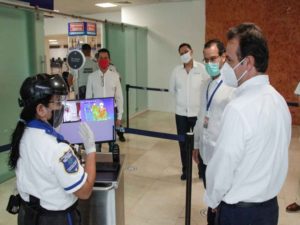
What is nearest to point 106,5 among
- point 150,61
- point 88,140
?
point 150,61

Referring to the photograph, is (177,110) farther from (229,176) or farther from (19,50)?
(229,176)

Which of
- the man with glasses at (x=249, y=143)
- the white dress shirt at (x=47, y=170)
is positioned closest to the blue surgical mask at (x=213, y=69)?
the man with glasses at (x=249, y=143)

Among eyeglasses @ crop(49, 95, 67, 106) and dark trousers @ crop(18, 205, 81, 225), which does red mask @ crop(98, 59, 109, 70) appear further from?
dark trousers @ crop(18, 205, 81, 225)

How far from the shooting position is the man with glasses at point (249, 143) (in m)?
1.26

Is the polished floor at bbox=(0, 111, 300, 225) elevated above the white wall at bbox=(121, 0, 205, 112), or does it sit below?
below

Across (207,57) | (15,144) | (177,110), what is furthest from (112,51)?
(15,144)

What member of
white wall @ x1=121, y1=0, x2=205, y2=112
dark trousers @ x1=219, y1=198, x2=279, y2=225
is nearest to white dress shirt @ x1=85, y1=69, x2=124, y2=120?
dark trousers @ x1=219, y1=198, x2=279, y2=225

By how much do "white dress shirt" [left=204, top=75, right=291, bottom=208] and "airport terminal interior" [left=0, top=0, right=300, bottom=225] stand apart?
103cm

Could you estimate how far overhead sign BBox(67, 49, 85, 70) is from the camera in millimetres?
2711

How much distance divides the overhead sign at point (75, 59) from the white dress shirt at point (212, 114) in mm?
1122

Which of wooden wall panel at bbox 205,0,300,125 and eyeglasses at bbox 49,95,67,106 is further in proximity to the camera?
wooden wall panel at bbox 205,0,300,125

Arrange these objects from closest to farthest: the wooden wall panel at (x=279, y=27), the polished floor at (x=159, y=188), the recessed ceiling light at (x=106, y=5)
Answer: the polished floor at (x=159, y=188) → the wooden wall panel at (x=279, y=27) → the recessed ceiling light at (x=106, y=5)

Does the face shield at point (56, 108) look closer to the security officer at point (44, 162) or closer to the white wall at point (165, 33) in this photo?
the security officer at point (44, 162)

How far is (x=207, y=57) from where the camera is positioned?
2.47 meters
